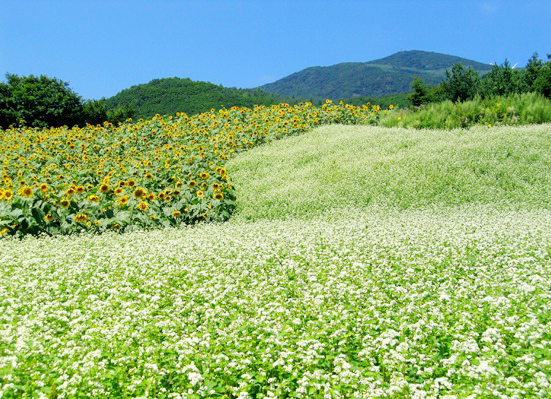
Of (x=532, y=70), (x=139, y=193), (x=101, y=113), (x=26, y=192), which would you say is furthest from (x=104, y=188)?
(x=532, y=70)

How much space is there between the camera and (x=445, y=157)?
18.0 metres

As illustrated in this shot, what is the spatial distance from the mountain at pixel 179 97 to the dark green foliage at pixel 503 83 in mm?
29167

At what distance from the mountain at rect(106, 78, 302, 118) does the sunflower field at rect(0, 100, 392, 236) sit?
30916 mm

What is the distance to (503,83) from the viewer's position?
31.4m

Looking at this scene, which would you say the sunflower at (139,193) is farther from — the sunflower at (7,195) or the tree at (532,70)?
the tree at (532,70)

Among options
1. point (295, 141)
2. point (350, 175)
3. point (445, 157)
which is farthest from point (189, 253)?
point (295, 141)

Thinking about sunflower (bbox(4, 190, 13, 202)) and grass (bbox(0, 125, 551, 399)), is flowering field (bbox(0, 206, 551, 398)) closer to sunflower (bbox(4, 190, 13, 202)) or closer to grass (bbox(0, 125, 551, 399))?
grass (bbox(0, 125, 551, 399))

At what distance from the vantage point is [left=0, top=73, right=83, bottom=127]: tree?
114 feet

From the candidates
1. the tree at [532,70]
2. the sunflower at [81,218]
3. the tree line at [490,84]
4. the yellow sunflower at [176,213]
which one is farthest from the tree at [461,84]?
the sunflower at [81,218]

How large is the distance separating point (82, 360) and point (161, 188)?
10276mm

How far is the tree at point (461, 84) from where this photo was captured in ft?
107

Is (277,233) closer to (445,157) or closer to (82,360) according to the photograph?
(82,360)

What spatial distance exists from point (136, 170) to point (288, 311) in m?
11.5

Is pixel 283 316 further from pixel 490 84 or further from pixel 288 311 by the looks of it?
pixel 490 84
